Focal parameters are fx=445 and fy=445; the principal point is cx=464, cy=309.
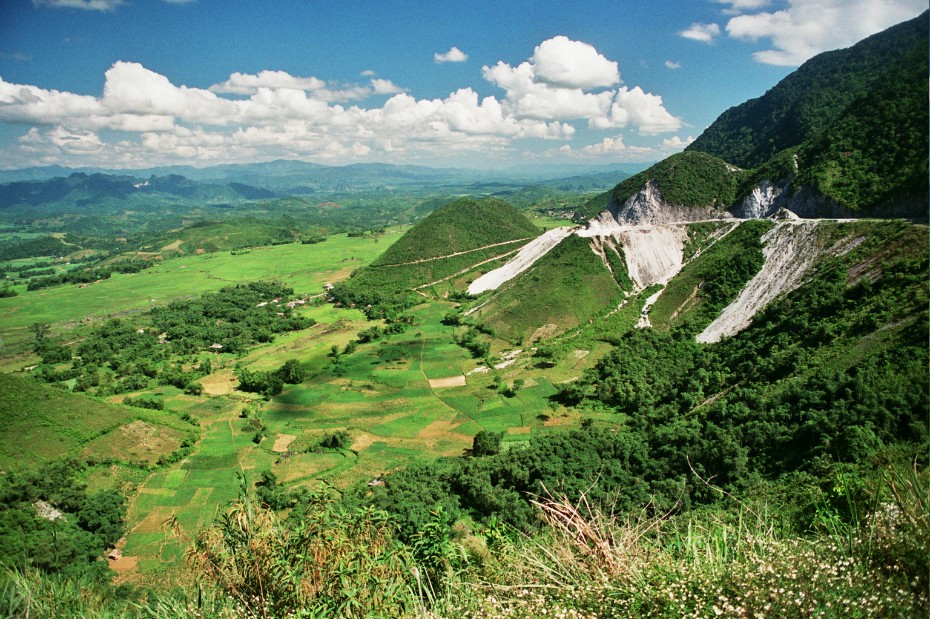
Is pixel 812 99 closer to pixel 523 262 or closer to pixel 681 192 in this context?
pixel 681 192

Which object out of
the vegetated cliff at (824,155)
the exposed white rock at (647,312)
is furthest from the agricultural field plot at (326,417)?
the vegetated cliff at (824,155)

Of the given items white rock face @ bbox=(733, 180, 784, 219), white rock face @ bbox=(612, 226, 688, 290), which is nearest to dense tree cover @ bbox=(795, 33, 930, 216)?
white rock face @ bbox=(733, 180, 784, 219)

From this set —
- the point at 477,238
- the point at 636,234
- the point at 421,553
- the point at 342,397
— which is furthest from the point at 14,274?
the point at 421,553

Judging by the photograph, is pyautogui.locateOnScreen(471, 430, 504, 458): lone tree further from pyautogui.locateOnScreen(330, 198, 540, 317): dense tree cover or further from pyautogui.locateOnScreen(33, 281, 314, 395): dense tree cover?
pyautogui.locateOnScreen(330, 198, 540, 317): dense tree cover

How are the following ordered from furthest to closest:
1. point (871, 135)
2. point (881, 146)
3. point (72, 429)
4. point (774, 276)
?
point (871, 135), point (881, 146), point (774, 276), point (72, 429)

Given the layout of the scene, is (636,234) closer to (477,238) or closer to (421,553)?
(477,238)

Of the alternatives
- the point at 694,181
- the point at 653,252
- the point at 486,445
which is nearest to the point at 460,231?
the point at 694,181

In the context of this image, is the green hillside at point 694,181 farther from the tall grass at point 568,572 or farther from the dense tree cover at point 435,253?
the tall grass at point 568,572
